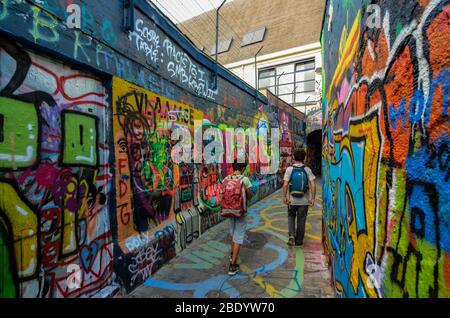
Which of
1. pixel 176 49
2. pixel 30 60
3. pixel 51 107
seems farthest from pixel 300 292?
pixel 176 49

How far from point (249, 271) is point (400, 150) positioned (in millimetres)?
3225

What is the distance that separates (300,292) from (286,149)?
10124 millimetres

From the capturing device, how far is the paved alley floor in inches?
133

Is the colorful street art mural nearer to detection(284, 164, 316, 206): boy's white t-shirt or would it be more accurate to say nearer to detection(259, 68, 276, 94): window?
detection(284, 164, 316, 206): boy's white t-shirt

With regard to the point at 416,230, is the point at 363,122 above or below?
above

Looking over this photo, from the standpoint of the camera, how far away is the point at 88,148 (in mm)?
3004

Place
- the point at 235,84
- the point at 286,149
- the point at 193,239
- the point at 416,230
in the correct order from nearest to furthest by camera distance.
→ the point at 416,230
the point at 193,239
the point at 235,84
the point at 286,149

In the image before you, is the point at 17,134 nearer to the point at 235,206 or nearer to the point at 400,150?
the point at 235,206

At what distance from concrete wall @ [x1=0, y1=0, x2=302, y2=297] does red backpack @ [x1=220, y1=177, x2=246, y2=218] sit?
1152mm

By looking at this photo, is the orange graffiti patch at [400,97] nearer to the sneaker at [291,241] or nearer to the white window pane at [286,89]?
the sneaker at [291,241]

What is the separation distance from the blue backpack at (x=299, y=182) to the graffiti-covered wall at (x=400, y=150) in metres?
2.30

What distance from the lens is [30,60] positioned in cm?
240

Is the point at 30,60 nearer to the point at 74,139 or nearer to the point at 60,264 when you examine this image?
the point at 74,139

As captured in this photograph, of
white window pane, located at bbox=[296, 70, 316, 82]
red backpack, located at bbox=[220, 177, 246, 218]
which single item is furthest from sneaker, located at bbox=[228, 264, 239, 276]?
A: white window pane, located at bbox=[296, 70, 316, 82]
